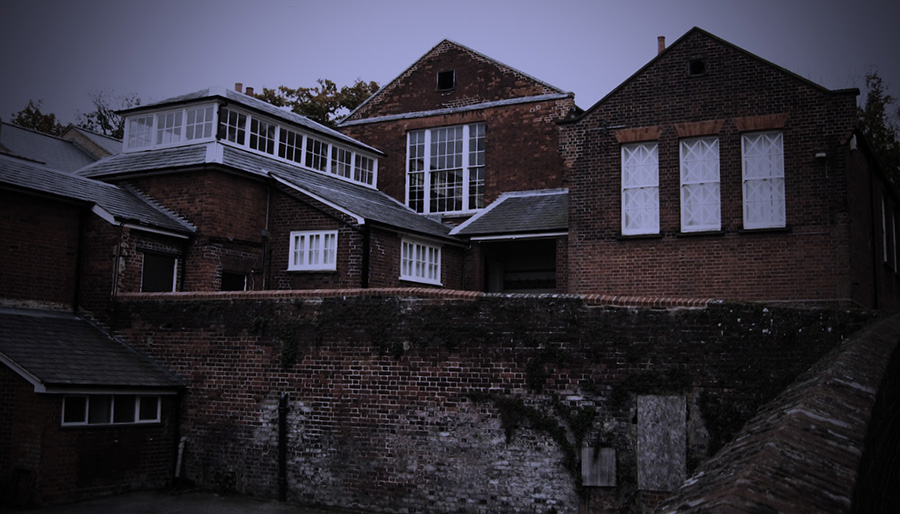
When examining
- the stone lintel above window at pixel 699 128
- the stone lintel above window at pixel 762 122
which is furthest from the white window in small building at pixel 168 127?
the stone lintel above window at pixel 762 122

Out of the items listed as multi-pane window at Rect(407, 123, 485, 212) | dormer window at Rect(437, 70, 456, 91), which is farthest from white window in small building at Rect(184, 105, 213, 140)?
dormer window at Rect(437, 70, 456, 91)

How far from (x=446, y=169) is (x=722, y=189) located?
1146 centimetres

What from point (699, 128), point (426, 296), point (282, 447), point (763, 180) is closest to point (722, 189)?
point (763, 180)

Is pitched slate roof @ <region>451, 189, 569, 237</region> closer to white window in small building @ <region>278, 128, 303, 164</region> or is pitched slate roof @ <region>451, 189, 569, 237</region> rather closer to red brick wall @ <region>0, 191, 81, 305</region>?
white window in small building @ <region>278, 128, 303, 164</region>

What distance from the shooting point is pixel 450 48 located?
26750 mm

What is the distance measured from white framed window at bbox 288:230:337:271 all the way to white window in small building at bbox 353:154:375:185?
5.82 metres

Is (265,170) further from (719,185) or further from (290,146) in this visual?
(719,185)

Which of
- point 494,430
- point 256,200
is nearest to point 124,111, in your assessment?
point 256,200

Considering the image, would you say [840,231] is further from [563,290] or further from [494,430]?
[494,430]

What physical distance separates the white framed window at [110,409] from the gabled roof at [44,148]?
1445 centimetres

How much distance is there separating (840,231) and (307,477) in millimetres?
10831

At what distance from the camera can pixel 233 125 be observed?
2062 cm

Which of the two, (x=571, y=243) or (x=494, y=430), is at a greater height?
(x=571, y=243)

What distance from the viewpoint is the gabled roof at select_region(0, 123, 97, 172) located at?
25.8 m
